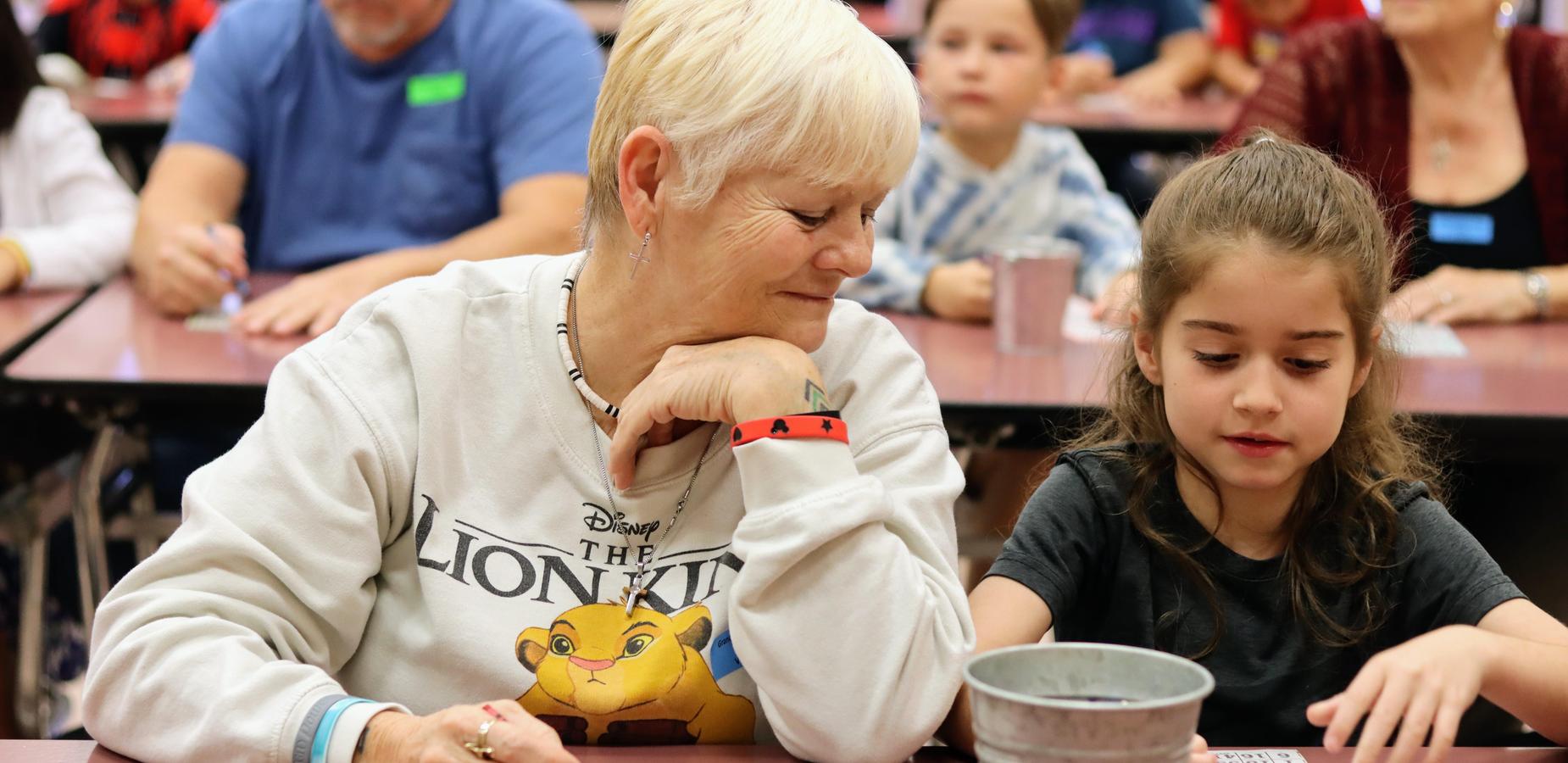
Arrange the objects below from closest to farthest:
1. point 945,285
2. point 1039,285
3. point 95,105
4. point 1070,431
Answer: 1. point 1070,431
2. point 1039,285
3. point 945,285
4. point 95,105

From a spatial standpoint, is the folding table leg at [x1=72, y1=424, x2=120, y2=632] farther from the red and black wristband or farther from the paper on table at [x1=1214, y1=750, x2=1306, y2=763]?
the paper on table at [x1=1214, y1=750, x2=1306, y2=763]

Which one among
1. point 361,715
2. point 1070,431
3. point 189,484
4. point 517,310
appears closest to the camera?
point 361,715

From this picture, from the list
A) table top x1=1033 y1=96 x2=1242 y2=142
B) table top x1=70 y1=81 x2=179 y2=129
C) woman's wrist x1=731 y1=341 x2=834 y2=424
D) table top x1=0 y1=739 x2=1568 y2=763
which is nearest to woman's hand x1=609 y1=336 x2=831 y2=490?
woman's wrist x1=731 y1=341 x2=834 y2=424

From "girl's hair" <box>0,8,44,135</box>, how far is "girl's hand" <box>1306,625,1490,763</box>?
2.72 meters

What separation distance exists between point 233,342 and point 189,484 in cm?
119

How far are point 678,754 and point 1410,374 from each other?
4.80 ft

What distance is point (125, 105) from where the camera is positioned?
4.61 metres

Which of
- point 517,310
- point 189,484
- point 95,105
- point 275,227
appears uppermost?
point 517,310

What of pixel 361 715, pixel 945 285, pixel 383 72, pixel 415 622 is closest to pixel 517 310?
pixel 415 622

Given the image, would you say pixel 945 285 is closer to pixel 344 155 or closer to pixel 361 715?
pixel 344 155

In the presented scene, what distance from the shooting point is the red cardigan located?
109 inches

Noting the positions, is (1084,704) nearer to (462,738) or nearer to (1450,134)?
(462,738)

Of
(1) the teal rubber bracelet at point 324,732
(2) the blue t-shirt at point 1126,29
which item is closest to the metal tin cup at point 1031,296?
(1) the teal rubber bracelet at point 324,732

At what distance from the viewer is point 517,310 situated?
141 centimetres
